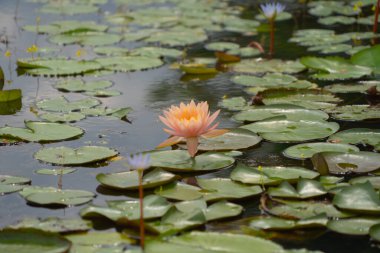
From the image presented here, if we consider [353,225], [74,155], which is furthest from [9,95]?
[353,225]

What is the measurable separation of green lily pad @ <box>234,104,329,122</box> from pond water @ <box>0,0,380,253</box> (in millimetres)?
66

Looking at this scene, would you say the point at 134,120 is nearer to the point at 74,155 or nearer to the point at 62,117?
the point at 62,117

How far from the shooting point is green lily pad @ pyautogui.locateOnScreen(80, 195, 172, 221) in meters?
2.12

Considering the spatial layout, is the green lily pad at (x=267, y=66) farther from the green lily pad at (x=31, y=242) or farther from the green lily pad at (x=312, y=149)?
the green lily pad at (x=31, y=242)

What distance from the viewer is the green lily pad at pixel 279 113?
3.09 metres

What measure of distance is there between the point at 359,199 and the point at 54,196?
0.93 m

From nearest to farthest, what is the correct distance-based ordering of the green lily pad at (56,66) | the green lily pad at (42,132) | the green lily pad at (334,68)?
the green lily pad at (42,132)
the green lily pad at (334,68)
the green lily pad at (56,66)

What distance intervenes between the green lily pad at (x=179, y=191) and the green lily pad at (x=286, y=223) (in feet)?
0.89

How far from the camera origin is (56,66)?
161 inches

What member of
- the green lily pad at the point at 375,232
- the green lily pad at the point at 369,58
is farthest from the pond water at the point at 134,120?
the green lily pad at the point at 369,58

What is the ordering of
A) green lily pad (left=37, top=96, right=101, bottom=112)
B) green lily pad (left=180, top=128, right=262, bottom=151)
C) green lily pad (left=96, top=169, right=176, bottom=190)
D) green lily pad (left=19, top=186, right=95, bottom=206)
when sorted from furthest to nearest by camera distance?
Result: 1. green lily pad (left=37, top=96, right=101, bottom=112)
2. green lily pad (left=180, top=128, right=262, bottom=151)
3. green lily pad (left=96, top=169, right=176, bottom=190)
4. green lily pad (left=19, top=186, right=95, bottom=206)

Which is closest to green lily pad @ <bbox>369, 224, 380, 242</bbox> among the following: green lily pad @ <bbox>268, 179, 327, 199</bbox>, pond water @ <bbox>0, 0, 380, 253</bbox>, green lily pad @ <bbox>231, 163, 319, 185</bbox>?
pond water @ <bbox>0, 0, 380, 253</bbox>

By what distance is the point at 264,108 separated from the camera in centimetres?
322

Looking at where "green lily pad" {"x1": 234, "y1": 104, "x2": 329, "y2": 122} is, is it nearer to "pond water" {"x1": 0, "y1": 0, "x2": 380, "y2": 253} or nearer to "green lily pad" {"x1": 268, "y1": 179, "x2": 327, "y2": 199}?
"pond water" {"x1": 0, "y1": 0, "x2": 380, "y2": 253}
